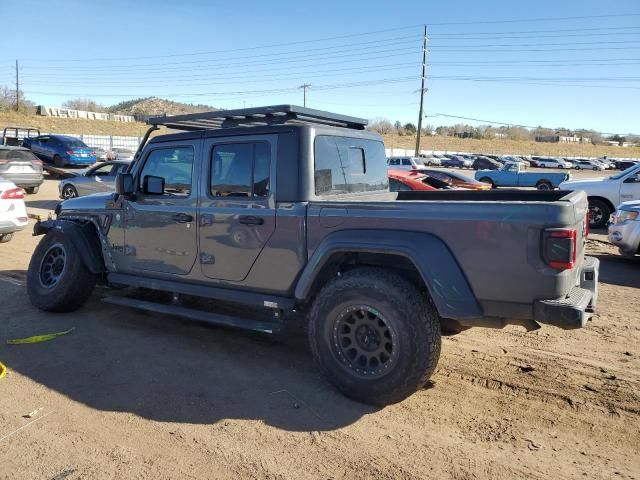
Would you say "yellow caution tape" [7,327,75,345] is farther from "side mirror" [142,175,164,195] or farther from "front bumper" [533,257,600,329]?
"front bumper" [533,257,600,329]

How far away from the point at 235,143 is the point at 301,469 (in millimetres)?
2709

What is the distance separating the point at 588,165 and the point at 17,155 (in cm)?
6741

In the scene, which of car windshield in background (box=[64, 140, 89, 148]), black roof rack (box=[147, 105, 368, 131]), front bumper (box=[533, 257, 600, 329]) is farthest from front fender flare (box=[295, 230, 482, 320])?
car windshield in background (box=[64, 140, 89, 148])

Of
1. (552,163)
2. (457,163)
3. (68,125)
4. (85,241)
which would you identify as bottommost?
(85,241)

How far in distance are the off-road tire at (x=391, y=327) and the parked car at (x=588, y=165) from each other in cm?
6984

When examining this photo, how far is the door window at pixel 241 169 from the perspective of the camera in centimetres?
439

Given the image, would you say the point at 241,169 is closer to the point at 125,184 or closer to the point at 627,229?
the point at 125,184

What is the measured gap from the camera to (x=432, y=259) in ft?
11.6

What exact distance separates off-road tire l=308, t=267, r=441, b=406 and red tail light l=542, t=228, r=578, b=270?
0.88 meters

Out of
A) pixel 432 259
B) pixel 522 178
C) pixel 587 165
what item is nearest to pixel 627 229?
pixel 432 259

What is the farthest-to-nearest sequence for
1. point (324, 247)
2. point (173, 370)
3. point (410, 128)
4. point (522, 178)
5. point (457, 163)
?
point (410, 128)
point (457, 163)
point (522, 178)
point (173, 370)
point (324, 247)

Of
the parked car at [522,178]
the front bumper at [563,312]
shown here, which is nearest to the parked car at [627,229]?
the front bumper at [563,312]

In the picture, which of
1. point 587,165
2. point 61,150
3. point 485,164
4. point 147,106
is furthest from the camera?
point 147,106

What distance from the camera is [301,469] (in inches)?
120
